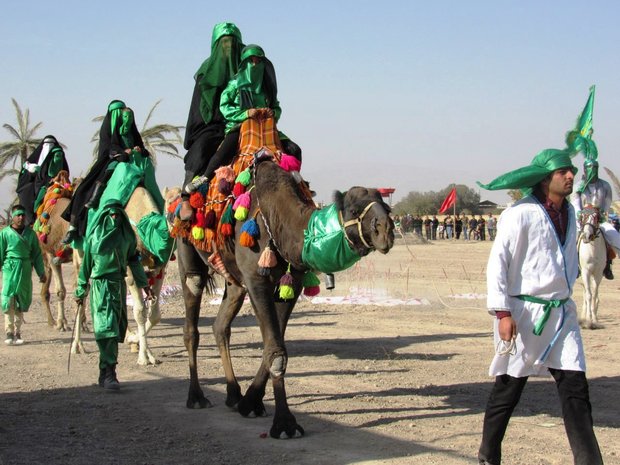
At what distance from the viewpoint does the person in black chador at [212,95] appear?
31.4 feet

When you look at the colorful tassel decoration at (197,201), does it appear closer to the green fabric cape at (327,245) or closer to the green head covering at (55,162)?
the green fabric cape at (327,245)

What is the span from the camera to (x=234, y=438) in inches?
299

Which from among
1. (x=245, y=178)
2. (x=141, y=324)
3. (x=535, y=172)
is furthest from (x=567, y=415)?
(x=141, y=324)

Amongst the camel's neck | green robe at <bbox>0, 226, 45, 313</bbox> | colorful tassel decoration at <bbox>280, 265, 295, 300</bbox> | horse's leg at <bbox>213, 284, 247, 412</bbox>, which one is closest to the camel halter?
the camel's neck

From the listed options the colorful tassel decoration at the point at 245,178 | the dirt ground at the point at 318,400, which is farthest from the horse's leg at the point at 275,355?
the colorful tassel decoration at the point at 245,178

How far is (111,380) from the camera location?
9797 mm

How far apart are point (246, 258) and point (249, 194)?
658 mm

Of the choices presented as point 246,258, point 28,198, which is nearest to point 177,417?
point 246,258

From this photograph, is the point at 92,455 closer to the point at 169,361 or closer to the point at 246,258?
the point at 246,258

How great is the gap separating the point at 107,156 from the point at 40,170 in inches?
232

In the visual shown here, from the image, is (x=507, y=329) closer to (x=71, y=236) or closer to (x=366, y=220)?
(x=366, y=220)

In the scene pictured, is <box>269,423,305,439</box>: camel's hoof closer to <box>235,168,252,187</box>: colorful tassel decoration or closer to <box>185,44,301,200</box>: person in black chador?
<box>235,168,252,187</box>: colorful tassel decoration

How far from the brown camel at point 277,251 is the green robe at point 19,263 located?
630 centimetres

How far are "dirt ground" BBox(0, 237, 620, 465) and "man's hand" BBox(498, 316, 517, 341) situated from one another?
1269 millimetres
